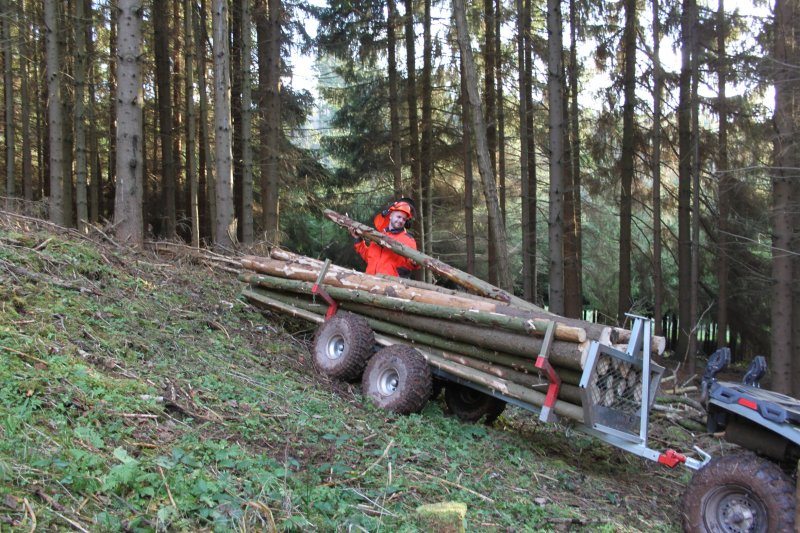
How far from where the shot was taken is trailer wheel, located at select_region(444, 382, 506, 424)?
706 centimetres

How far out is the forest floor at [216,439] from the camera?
329 centimetres

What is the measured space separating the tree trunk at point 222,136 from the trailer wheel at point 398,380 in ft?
19.7

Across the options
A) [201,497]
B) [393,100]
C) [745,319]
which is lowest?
[745,319]

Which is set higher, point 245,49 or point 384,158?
point 245,49

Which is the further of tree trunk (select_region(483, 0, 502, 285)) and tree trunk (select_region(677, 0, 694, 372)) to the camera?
tree trunk (select_region(483, 0, 502, 285))

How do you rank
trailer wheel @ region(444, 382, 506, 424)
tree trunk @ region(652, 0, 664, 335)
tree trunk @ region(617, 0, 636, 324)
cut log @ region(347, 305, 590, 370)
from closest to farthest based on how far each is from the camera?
cut log @ region(347, 305, 590, 370) < trailer wheel @ region(444, 382, 506, 424) < tree trunk @ region(652, 0, 664, 335) < tree trunk @ region(617, 0, 636, 324)

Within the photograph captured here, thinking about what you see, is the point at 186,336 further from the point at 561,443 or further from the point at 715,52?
the point at 715,52

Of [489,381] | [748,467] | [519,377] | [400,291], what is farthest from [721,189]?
[748,467]

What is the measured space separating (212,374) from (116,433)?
1.92 m

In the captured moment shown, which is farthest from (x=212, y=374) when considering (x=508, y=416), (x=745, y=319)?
(x=745, y=319)

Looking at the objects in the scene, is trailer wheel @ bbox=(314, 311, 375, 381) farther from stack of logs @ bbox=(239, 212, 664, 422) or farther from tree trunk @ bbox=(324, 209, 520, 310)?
tree trunk @ bbox=(324, 209, 520, 310)

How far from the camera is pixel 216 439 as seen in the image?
434 centimetres

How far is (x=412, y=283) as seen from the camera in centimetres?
751

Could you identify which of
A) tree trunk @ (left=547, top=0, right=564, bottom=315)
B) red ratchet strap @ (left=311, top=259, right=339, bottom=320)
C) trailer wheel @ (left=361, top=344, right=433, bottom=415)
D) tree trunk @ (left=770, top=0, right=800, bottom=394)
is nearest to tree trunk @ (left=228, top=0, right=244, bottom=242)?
tree trunk @ (left=547, top=0, right=564, bottom=315)
